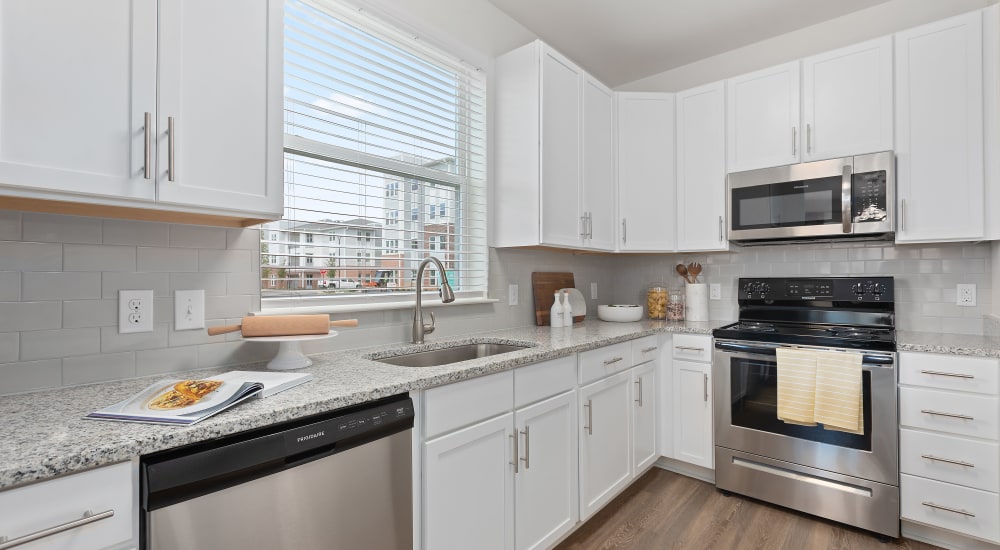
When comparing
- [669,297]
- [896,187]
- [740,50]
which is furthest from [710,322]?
[740,50]

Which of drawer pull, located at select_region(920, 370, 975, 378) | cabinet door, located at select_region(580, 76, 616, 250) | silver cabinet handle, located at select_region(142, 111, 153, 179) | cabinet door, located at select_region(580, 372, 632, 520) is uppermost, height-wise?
cabinet door, located at select_region(580, 76, 616, 250)

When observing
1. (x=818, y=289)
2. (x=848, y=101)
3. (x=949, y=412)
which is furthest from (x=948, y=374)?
(x=848, y=101)

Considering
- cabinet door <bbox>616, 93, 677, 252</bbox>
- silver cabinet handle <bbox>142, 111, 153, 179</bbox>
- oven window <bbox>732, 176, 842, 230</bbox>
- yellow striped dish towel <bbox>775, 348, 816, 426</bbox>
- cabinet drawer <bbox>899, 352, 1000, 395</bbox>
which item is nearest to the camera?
silver cabinet handle <bbox>142, 111, 153, 179</bbox>

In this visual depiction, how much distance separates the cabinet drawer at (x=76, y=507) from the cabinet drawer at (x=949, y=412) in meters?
2.78

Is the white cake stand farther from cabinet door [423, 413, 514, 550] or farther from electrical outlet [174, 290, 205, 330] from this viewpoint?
cabinet door [423, 413, 514, 550]

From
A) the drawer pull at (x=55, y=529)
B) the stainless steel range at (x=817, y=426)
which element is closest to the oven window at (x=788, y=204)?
the stainless steel range at (x=817, y=426)

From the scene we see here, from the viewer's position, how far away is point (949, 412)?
2016 millimetres

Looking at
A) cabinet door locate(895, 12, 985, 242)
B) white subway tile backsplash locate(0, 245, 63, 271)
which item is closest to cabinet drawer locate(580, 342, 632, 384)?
cabinet door locate(895, 12, 985, 242)

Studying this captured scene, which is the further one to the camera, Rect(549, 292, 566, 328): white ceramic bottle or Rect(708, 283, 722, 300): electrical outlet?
Rect(708, 283, 722, 300): electrical outlet

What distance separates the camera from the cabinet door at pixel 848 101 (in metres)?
2.41

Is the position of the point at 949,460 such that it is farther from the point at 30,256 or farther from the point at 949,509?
the point at 30,256

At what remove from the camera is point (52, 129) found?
40.4 inches

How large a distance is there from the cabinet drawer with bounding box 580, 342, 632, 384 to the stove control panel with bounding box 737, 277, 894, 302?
3.37 feet

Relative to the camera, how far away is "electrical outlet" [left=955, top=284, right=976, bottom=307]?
2416mm
